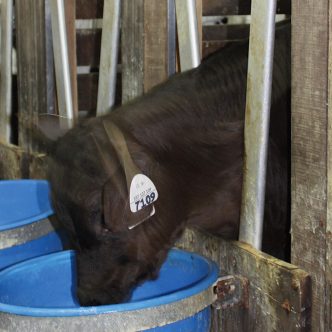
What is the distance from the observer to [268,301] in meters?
2.09

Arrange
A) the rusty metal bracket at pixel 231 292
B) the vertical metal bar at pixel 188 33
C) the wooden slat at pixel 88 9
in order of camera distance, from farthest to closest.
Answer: the wooden slat at pixel 88 9, the vertical metal bar at pixel 188 33, the rusty metal bracket at pixel 231 292

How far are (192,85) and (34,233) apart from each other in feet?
2.17

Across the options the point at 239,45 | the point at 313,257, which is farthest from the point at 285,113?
the point at 313,257

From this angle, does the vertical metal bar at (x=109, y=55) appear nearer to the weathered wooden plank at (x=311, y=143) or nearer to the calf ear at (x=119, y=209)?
the calf ear at (x=119, y=209)

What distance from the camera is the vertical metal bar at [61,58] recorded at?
3270 mm

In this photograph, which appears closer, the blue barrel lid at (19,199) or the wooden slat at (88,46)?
the blue barrel lid at (19,199)

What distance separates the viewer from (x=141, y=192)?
196 centimetres

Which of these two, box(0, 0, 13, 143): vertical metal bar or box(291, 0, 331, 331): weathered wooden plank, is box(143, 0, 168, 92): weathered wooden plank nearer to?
box(291, 0, 331, 331): weathered wooden plank

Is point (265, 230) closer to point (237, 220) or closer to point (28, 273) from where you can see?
point (237, 220)

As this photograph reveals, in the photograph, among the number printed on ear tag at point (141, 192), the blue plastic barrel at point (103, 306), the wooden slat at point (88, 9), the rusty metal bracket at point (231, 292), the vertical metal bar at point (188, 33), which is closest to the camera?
the blue plastic barrel at point (103, 306)

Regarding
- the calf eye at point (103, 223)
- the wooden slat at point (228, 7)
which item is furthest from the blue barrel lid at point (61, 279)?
the wooden slat at point (228, 7)

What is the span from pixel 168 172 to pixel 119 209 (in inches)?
8.9

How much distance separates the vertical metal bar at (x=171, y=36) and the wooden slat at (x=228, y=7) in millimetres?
658

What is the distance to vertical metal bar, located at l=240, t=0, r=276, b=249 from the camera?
2.09 meters
